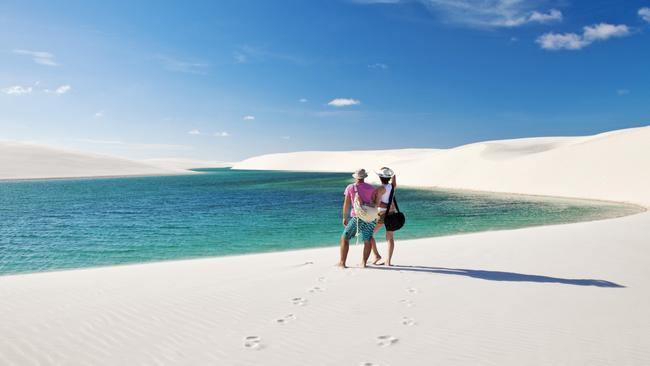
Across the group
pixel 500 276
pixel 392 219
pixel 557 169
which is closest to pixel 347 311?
pixel 392 219

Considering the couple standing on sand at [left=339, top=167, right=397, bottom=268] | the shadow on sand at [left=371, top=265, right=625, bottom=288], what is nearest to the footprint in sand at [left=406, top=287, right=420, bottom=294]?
the shadow on sand at [left=371, top=265, right=625, bottom=288]

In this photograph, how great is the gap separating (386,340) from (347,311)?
0.99 meters

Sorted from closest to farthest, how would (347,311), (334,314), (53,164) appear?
(334,314) → (347,311) → (53,164)

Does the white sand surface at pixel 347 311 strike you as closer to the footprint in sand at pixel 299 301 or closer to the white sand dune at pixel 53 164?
the footprint in sand at pixel 299 301

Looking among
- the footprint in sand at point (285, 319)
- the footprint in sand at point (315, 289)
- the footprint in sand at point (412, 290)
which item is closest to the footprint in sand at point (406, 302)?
the footprint in sand at point (412, 290)

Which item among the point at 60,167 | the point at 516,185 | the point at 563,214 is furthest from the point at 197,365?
the point at 60,167

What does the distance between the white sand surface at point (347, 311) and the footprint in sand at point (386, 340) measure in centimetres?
1

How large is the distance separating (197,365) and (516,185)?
4802 centimetres

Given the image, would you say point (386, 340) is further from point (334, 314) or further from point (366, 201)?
point (366, 201)

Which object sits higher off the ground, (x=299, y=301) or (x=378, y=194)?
(x=378, y=194)

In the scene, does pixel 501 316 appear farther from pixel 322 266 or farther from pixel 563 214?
pixel 563 214

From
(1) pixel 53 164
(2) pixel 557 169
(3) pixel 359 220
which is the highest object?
(1) pixel 53 164

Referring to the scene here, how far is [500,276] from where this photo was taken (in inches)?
272

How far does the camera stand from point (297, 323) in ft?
14.6
